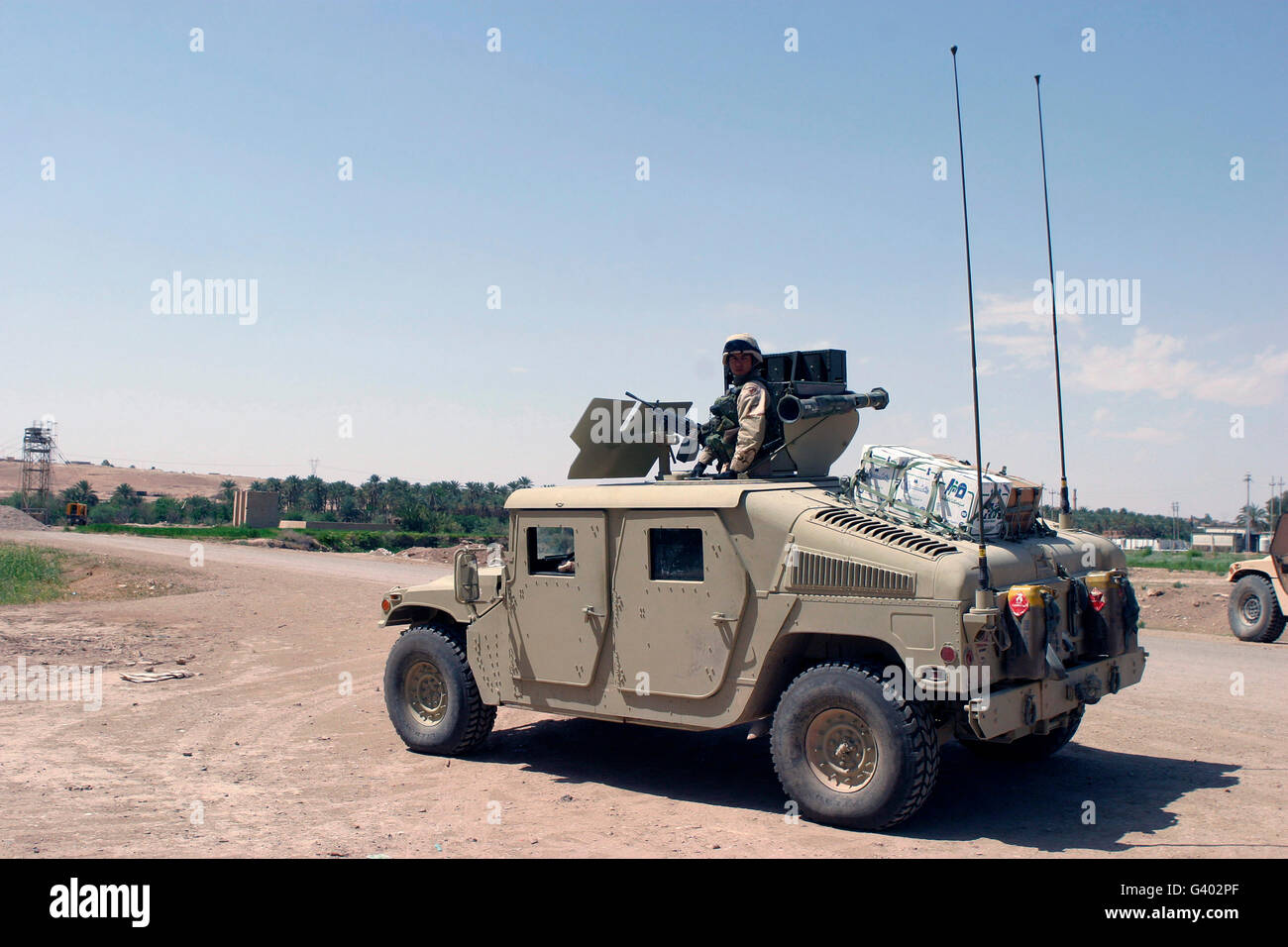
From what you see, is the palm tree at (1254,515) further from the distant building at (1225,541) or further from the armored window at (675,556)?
the armored window at (675,556)

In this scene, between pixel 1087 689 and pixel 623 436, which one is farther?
pixel 623 436

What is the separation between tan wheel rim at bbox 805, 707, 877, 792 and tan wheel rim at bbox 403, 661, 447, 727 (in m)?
3.36

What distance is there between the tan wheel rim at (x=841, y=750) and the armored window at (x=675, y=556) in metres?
1.25

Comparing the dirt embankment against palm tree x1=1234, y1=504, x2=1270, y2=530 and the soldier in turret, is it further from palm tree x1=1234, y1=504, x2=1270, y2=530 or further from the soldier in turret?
palm tree x1=1234, y1=504, x2=1270, y2=530

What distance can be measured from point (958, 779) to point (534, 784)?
306 centimetres

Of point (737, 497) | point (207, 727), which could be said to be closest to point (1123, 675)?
point (737, 497)

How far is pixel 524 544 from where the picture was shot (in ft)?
26.0

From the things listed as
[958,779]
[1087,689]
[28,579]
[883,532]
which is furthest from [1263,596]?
[28,579]

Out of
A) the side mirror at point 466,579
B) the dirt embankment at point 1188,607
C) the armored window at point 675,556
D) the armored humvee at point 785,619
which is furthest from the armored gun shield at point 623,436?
the dirt embankment at point 1188,607

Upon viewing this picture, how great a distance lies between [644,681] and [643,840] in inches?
47.8

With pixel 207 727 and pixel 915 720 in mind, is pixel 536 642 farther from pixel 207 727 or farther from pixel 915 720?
pixel 207 727

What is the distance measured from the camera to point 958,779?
301 inches

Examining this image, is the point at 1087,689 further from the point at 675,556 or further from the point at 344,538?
the point at 344,538

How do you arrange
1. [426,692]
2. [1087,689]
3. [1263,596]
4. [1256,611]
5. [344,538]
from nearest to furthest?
[1087,689] < [426,692] < [1263,596] < [1256,611] < [344,538]
